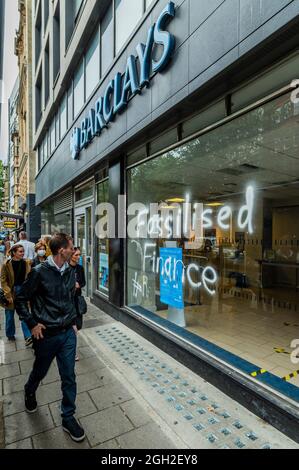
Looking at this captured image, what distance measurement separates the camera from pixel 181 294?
450 centimetres

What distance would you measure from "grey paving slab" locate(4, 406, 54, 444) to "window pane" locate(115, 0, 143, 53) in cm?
579

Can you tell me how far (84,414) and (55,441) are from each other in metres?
0.40

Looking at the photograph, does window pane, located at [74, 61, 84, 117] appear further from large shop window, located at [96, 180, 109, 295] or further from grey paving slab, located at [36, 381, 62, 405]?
grey paving slab, located at [36, 381, 62, 405]

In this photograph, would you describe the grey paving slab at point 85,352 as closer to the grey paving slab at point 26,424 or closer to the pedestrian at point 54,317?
the grey paving slab at point 26,424

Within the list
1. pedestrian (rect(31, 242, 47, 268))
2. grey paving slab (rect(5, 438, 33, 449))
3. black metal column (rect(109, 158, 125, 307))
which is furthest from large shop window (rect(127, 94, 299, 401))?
grey paving slab (rect(5, 438, 33, 449))

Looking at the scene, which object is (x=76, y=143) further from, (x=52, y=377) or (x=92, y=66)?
(x=52, y=377)

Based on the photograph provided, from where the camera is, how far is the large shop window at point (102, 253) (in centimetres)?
680

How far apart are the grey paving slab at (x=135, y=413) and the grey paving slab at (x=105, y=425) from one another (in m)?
0.05

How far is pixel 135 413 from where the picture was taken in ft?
8.99

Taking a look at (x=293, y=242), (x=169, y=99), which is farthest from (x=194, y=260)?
(x=293, y=242)

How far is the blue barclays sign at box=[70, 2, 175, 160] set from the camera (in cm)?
369

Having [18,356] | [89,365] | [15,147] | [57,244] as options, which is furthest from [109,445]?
[15,147]
